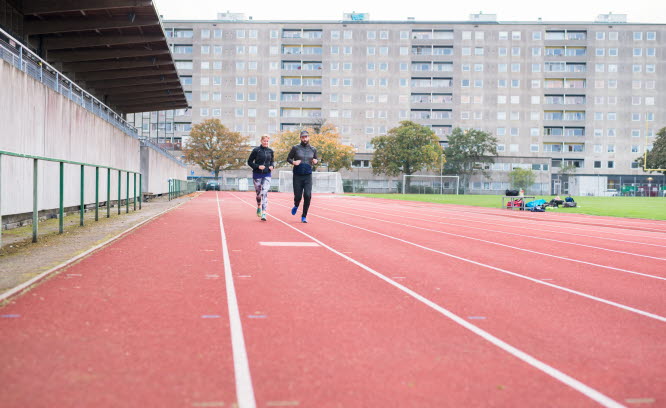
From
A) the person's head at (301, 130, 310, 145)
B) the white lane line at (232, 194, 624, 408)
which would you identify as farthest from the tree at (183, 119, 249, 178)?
the white lane line at (232, 194, 624, 408)

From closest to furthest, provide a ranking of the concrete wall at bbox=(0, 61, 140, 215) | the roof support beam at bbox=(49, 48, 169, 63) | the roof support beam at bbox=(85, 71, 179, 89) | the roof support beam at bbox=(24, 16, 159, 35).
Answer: the concrete wall at bbox=(0, 61, 140, 215) → the roof support beam at bbox=(24, 16, 159, 35) → the roof support beam at bbox=(49, 48, 169, 63) → the roof support beam at bbox=(85, 71, 179, 89)

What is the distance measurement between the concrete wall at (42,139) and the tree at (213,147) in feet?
203

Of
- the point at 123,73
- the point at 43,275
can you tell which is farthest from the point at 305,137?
the point at 123,73

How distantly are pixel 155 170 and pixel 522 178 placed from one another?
62.9 metres

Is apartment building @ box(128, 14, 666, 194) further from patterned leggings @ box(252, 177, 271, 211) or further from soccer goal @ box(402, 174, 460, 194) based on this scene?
patterned leggings @ box(252, 177, 271, 211)

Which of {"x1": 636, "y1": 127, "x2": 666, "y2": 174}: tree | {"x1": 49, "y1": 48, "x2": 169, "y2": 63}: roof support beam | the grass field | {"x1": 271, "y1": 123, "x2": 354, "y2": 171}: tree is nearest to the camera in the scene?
{"x1": 49, "y1": 48, "x2": 169, "y2": 63}: roof support beam

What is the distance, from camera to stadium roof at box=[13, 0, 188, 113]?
19.4m

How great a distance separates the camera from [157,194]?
35.1m

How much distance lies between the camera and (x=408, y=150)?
79062mm

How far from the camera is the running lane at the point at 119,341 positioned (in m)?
3.00

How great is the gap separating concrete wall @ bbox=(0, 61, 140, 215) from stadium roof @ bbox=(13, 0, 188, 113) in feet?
14.3

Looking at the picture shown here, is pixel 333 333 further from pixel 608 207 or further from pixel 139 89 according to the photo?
→ pixel 608 207

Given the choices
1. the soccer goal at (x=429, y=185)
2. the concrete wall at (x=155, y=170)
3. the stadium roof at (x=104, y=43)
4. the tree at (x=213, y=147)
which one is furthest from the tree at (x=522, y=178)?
the stadium roof at (x=104, y=43)

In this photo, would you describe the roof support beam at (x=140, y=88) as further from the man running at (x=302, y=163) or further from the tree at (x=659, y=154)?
the tree at (x=659, y=154)
